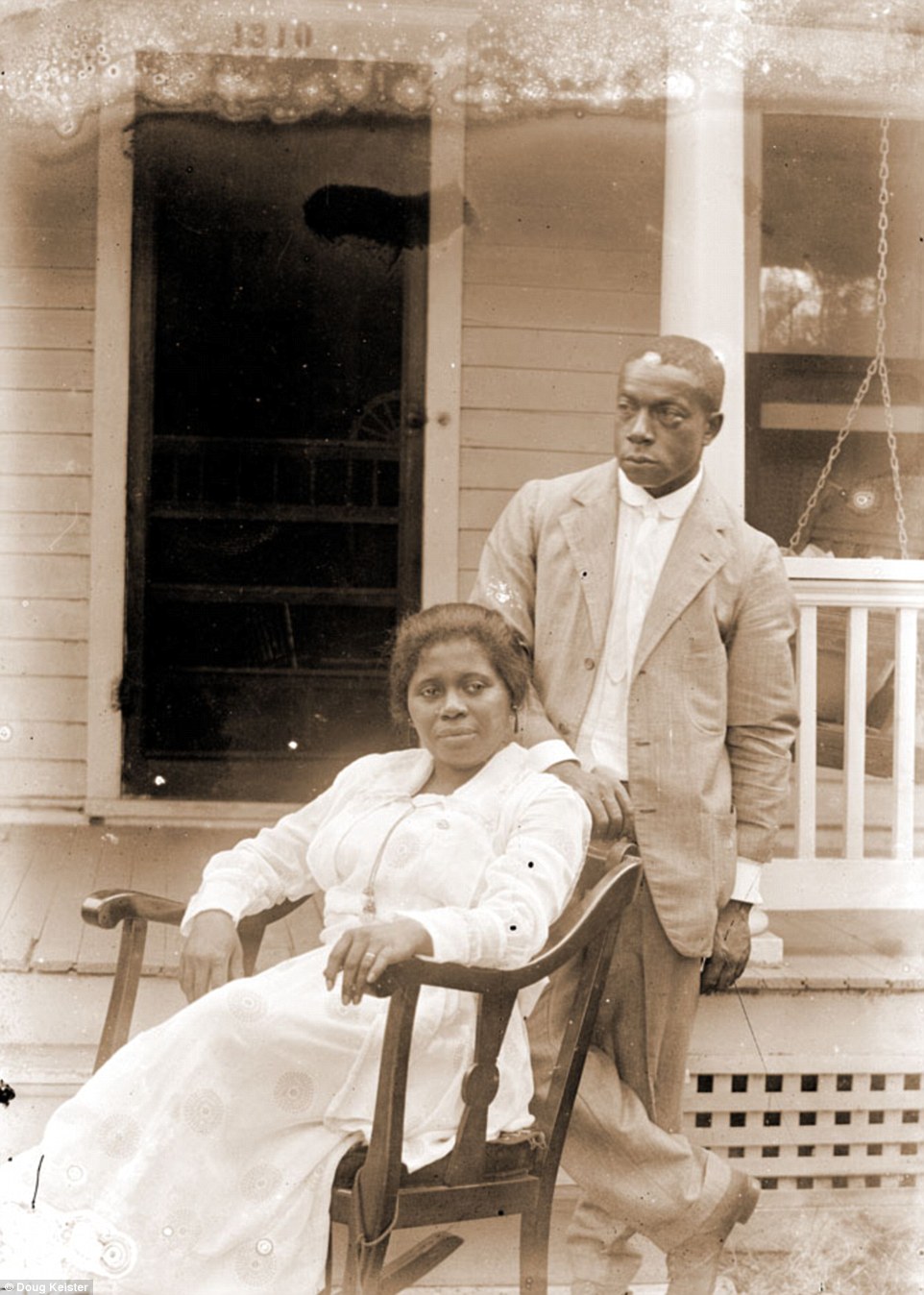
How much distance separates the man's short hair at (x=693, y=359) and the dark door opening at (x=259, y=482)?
2366mm

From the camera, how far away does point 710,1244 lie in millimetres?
2570

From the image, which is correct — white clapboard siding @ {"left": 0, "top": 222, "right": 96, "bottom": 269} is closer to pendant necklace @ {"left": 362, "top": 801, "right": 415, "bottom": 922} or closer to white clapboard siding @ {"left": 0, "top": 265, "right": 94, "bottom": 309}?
white clapboard siding @ {"left": 0, "top": 265, "right": 94, "bottom": 309}

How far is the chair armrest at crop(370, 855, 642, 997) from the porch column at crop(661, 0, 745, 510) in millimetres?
1296

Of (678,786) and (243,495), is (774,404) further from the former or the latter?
(678,786)

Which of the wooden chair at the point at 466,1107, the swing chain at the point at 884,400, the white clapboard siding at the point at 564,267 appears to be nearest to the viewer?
the wooden chair at the point at 466,1107

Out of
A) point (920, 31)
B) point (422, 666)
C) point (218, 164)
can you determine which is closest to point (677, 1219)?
point (422, 666)

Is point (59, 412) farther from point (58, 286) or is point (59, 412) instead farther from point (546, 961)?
point (546, 961)

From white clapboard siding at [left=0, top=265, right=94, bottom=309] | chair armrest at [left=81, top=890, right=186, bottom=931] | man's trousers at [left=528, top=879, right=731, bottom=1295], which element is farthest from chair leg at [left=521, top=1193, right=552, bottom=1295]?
white clapboard siding at [left=0, top=265, right=94, bottom=309]

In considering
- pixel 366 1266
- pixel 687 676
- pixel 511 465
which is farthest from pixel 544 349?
pixel 366 1266

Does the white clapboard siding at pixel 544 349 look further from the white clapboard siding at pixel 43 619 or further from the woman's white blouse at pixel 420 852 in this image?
the woman's white blouse at pixel 420 852

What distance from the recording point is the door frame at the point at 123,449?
4.58m

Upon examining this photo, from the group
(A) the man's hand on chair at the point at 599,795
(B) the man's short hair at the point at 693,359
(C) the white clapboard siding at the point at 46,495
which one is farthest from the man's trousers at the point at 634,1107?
(C) the white clapboard siding at the point at 46,495

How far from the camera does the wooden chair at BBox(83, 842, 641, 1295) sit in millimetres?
2092

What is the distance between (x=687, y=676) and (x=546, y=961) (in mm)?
635
